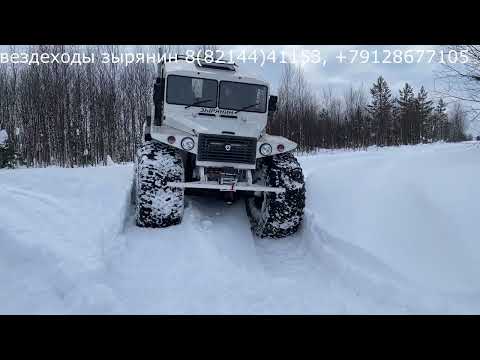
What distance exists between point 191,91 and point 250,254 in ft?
10.2

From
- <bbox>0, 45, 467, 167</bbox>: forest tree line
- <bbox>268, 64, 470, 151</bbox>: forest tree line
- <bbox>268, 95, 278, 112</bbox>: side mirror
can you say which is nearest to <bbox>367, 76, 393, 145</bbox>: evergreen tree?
<bbox>268, 64, 470, 151</bbox>: forest tree line

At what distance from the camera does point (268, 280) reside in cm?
444

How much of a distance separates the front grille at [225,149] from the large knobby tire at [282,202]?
0.44m

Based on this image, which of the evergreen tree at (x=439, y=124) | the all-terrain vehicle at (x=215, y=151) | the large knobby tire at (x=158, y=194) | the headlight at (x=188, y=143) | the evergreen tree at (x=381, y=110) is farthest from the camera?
the evergreen tree at (x=439, y=124)

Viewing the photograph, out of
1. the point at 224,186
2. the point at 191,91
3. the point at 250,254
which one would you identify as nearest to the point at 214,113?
the point at 191,91

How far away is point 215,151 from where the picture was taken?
5.97m

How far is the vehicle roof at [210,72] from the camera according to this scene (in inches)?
261

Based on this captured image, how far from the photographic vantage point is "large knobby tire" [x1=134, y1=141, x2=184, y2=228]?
5402mm

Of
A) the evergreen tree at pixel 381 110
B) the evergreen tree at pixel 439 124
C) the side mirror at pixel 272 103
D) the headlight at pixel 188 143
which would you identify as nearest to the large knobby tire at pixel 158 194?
the headlight at pixel 188 143

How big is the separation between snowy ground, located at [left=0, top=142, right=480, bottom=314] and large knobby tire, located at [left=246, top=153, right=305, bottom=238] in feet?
0.68

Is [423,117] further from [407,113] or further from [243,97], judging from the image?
[243,97]

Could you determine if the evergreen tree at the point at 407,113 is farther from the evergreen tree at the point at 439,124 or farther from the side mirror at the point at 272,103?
the side mirror at the point at 272,103

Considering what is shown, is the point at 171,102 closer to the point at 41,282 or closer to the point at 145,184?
the point at 145,184

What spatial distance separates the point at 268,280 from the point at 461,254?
2.06 m
